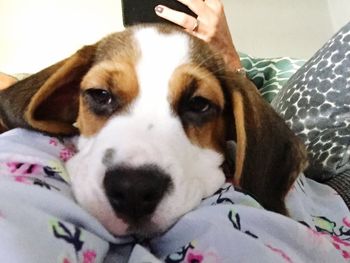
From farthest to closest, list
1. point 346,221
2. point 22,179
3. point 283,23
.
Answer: point 283,23
point 346,221
point 22,179

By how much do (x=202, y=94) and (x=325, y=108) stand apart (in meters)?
0.62

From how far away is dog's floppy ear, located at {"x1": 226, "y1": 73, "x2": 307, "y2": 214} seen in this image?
1.02 m

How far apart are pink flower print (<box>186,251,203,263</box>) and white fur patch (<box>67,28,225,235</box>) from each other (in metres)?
0.08

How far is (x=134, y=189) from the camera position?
2.52ft

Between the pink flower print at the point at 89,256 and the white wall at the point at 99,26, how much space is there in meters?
2.03

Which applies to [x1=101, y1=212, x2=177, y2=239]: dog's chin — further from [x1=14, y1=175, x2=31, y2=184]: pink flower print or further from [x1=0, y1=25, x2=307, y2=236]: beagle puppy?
[x1=14, y1=175, x2=31, y2=184]: pink flower print

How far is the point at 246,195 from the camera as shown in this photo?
953 millimetres

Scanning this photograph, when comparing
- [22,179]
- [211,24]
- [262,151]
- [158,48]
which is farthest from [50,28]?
[22,179]

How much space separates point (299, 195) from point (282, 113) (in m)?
0.47

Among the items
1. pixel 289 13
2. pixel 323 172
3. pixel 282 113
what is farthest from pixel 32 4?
pixel 323 172

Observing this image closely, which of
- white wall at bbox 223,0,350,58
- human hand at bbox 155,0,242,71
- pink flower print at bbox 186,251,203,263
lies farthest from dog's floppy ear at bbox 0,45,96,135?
white wall at bbox 223,0,350,58

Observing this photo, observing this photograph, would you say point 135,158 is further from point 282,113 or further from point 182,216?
point 282,113

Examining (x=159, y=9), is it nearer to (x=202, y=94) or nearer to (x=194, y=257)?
(x=202, y=94)

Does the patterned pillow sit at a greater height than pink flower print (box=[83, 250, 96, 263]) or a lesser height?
lesser
